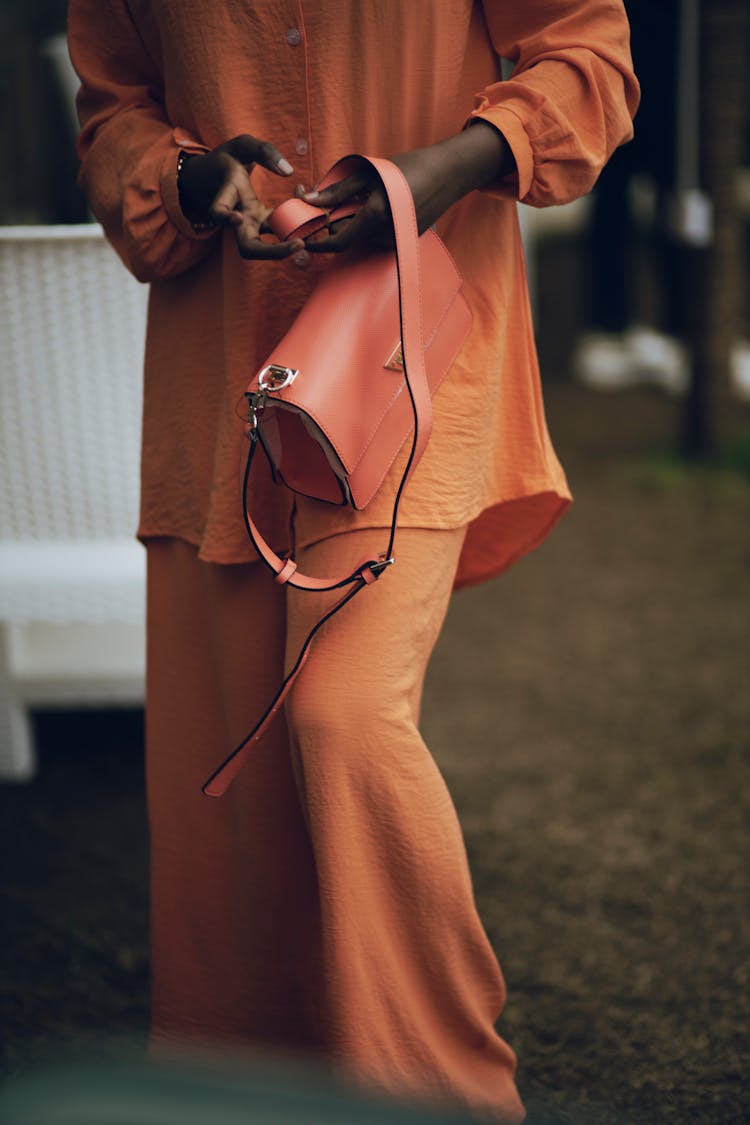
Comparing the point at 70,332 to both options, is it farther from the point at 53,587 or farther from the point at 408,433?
the point at 408,433

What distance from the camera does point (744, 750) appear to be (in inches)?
131

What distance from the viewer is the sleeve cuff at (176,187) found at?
156 cm

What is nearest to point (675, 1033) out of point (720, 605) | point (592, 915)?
point (592, 915)

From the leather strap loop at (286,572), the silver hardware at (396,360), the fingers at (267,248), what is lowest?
the leather strap loop at (286,572)

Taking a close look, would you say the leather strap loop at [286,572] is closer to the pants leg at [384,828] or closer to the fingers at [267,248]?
the pants leg at [384,828]

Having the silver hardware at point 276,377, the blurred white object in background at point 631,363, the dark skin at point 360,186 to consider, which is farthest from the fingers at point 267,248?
the blurred white object in background at point 631,363

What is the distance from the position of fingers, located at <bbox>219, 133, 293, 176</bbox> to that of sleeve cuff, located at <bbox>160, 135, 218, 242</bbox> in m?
0.10

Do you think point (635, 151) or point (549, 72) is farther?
point (635, 151)

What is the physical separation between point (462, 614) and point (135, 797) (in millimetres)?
1711

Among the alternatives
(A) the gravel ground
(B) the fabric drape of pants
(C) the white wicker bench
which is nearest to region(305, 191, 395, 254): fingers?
(B) the fabric drape of pants

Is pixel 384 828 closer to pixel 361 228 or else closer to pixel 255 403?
pixel 255 403

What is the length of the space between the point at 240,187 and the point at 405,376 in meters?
0.27

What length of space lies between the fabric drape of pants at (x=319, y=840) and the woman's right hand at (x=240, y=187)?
34cm

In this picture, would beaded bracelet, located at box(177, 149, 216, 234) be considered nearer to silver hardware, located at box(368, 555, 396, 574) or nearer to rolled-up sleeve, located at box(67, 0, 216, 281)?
rolled-up sleeve, located at box(67, 0, 216, 281)
